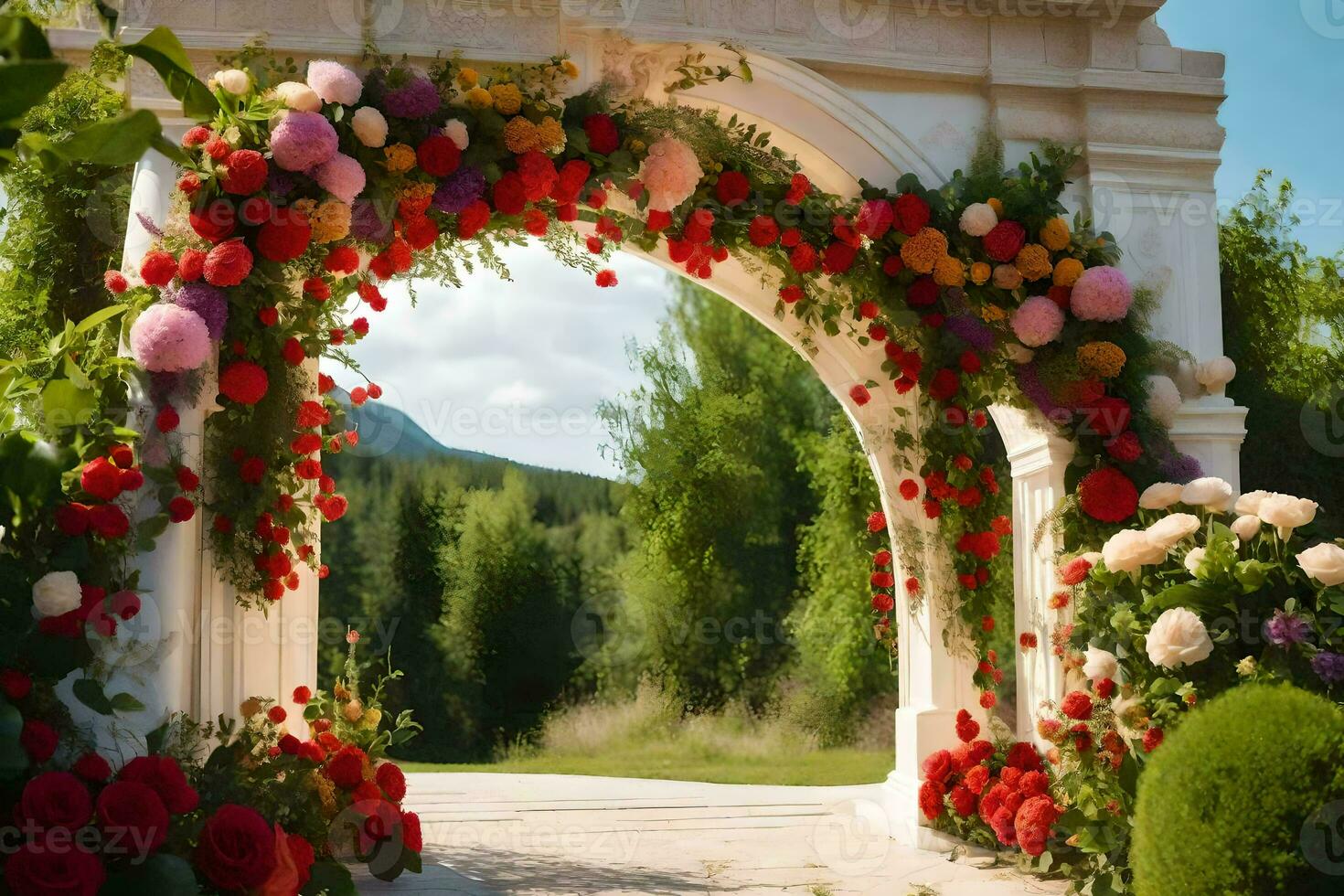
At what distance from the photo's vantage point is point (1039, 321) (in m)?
5.14

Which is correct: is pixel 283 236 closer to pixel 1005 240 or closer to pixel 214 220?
pixel 214 220

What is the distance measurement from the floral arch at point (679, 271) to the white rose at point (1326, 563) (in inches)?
34.3

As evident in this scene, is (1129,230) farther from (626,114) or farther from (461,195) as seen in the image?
(461,195)

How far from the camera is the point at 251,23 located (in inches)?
187

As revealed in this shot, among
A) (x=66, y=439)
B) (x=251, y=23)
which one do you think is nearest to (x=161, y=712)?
(x=66, y=439)

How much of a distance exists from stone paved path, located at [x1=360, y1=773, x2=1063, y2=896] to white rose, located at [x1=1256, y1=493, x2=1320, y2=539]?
1.73 meters

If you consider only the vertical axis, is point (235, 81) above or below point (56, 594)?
above

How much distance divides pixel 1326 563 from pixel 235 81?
4.11 m

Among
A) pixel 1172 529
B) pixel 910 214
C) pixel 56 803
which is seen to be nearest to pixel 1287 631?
pixel 1172 529

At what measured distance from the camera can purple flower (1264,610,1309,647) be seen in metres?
4.02

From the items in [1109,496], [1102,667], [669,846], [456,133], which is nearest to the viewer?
[1102,667]

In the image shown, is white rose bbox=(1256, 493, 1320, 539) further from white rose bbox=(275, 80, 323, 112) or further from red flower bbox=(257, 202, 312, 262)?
white rose bbox=(275, 80, 323, 112)

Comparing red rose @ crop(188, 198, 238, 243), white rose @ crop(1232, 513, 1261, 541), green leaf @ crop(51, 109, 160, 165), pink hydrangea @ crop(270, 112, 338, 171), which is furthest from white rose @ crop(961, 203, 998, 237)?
green leaf @ crop(51, 109, 160, 165)

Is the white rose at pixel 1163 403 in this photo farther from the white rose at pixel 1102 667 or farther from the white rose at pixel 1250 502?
the white rose at pixel 1102 667
